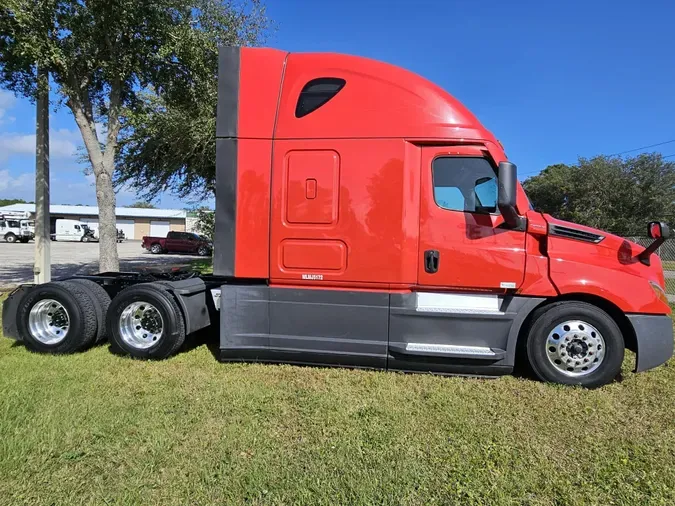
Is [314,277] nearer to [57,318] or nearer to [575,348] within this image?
[575,348]

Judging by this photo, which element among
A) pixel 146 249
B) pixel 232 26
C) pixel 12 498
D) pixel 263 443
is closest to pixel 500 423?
pixel 263 443

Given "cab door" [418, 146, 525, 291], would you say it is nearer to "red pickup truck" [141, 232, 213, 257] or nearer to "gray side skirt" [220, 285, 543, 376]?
"gray side skirt" [220, 285, 543, 376]

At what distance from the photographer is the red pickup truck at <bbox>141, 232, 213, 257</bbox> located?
32344 millimetres

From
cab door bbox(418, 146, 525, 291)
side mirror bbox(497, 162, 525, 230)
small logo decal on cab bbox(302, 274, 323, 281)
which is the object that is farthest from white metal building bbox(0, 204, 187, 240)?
side mirror bbox(497, 162, 525, 230)

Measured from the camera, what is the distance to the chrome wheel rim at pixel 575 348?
434 cm

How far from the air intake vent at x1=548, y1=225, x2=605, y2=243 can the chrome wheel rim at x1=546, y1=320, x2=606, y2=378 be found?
0.88m

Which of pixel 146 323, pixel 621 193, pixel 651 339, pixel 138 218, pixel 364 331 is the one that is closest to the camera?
pixel 651 339

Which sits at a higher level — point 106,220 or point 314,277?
point 106,220

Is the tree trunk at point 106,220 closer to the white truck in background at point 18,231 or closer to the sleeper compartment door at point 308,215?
the sleeper compartment door at point 308,215

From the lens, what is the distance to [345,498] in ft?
→ 8.44

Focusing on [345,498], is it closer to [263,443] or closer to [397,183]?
[263,443]

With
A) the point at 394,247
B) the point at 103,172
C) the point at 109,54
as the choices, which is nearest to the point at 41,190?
the point at 103,172

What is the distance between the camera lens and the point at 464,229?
4.38 m

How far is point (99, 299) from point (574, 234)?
5.77 metres
